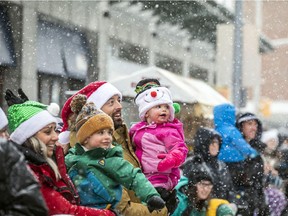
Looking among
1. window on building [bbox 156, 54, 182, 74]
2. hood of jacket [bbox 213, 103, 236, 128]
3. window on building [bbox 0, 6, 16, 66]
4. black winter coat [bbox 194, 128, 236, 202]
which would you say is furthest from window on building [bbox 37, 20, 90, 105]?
black winter coat [bbox 194, 128, 236, 202]

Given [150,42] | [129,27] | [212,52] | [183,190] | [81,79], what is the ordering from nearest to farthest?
[183,190] < [81,79] < [129,27] < [150,42] < [212,52]

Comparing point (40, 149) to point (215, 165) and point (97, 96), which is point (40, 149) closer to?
point (97, 96)

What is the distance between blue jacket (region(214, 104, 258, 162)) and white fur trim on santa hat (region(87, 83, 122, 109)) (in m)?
2.97

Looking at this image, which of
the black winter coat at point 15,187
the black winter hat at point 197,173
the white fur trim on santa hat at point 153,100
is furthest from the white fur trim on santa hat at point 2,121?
the black winter hat at point 197,173

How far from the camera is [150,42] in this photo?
23.2 meters

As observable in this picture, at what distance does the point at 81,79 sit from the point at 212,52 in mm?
15117

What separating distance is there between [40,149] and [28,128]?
148 millimetres

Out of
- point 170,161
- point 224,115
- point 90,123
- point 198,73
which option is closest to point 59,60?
point 224,115

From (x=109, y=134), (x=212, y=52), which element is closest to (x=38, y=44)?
(x=109, y=134)

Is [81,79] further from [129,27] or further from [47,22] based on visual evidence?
[129,27]

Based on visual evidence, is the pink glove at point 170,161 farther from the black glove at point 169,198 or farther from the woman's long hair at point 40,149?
the woman's long hair at point 40,149

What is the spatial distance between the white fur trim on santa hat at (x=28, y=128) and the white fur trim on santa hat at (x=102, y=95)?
3.21 feet

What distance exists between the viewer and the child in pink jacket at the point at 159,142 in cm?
442

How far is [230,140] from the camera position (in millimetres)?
7230
